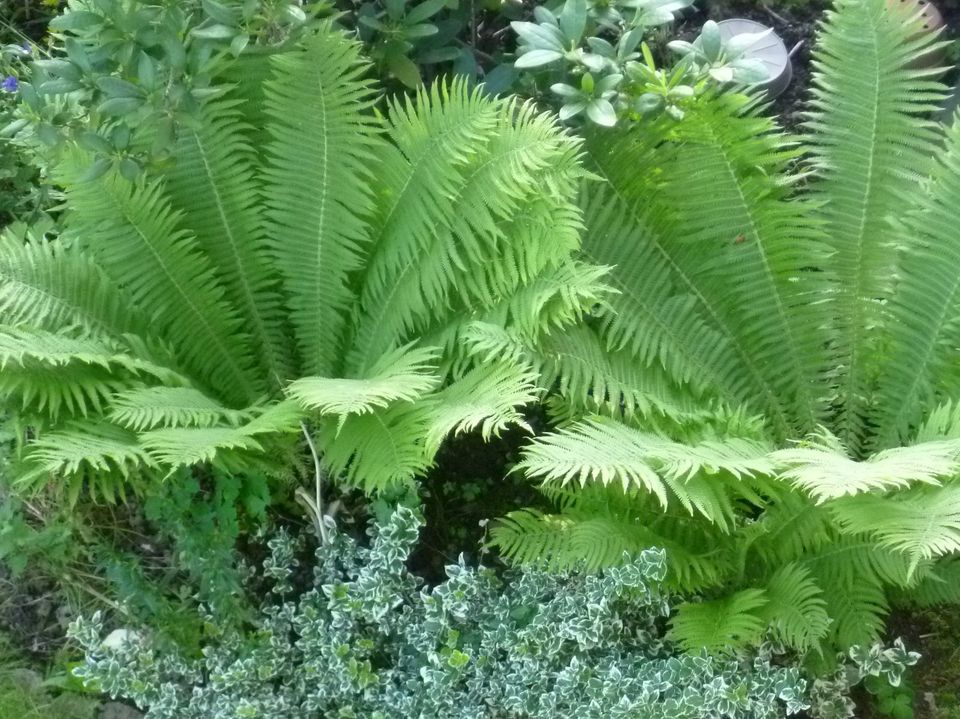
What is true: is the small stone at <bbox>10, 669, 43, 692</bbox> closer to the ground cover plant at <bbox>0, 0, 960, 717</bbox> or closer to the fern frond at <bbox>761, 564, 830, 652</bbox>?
the ground cover plant at <bbox>0, 0, 960, 717</bbox>

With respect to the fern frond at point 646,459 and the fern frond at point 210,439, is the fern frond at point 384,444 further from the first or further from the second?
the fern frond at point 646,459

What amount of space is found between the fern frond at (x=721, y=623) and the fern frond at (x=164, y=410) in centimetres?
91

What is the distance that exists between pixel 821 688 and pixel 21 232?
1.90 m

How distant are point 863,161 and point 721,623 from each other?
0.97 metres

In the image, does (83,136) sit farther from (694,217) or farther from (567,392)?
(694,217)

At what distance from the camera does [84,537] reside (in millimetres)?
1906

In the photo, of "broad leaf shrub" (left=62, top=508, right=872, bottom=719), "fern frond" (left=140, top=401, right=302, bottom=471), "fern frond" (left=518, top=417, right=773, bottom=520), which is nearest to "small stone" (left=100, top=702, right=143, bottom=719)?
"broad leaf shrub" (left=62, top=508, right=872, bottom=719)

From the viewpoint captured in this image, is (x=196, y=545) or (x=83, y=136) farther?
(x=196, y=545)

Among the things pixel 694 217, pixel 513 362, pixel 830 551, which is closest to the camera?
pixel 513 362

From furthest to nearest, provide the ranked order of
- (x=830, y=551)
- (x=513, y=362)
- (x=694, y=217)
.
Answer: (x=694, y=217)
(x=830, y=551)
(x=513, y=362)

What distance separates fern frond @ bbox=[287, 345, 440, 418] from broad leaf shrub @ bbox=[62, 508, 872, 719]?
0.89ft

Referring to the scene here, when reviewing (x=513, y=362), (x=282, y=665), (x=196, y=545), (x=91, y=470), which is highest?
(x=513, y=362)

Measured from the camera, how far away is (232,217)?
1895 millimetres

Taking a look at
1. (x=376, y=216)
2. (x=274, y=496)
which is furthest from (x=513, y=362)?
(x=274, y=496)
